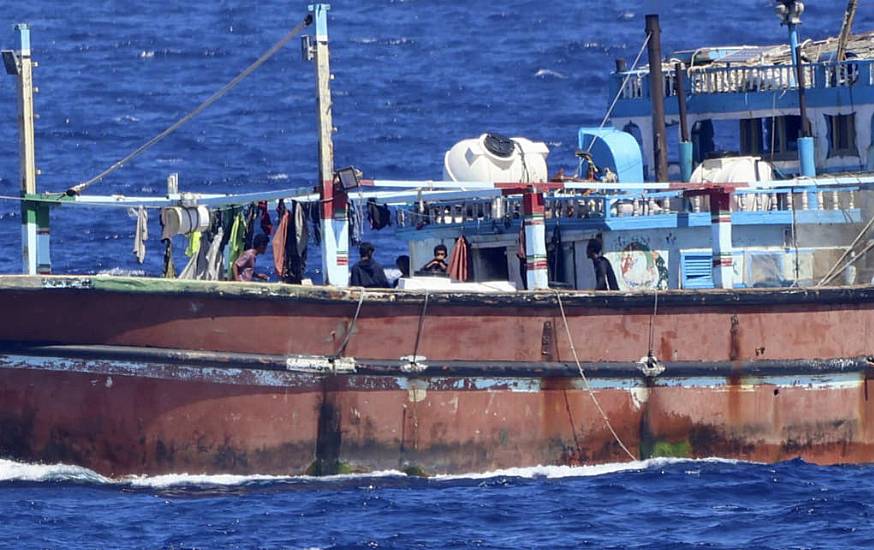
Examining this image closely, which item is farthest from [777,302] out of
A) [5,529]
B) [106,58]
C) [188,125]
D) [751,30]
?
[106,58]

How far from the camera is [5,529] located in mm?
20906

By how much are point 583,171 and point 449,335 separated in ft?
20.0

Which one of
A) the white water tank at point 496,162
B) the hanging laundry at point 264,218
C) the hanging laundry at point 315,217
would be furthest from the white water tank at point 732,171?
the hanging laundry at point 264,218

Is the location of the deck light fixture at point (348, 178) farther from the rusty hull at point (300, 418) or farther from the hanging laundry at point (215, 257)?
the hanging laundry at point (215, 257)

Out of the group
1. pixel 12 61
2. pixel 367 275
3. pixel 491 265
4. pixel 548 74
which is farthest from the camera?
pixel 548 74

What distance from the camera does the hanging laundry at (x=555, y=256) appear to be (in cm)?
2580

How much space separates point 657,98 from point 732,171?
1649 millimetres

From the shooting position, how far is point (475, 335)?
23203 mm

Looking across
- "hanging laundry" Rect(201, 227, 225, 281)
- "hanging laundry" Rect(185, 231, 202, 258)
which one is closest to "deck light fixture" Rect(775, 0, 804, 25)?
"hanging laundry" Rect(201, 227, 225, 281)

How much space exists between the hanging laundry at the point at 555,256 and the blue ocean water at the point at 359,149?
9.93 ft

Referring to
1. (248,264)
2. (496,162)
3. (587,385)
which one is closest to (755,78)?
(496,162)

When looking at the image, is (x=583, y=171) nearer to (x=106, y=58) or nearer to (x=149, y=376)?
(x=149, y=376)

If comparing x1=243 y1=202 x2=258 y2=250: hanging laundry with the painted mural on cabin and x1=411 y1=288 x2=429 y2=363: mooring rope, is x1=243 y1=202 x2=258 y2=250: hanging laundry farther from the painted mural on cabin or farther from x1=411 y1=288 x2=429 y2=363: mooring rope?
the painted mural on cabin

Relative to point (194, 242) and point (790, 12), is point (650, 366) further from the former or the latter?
point (790, 12)
